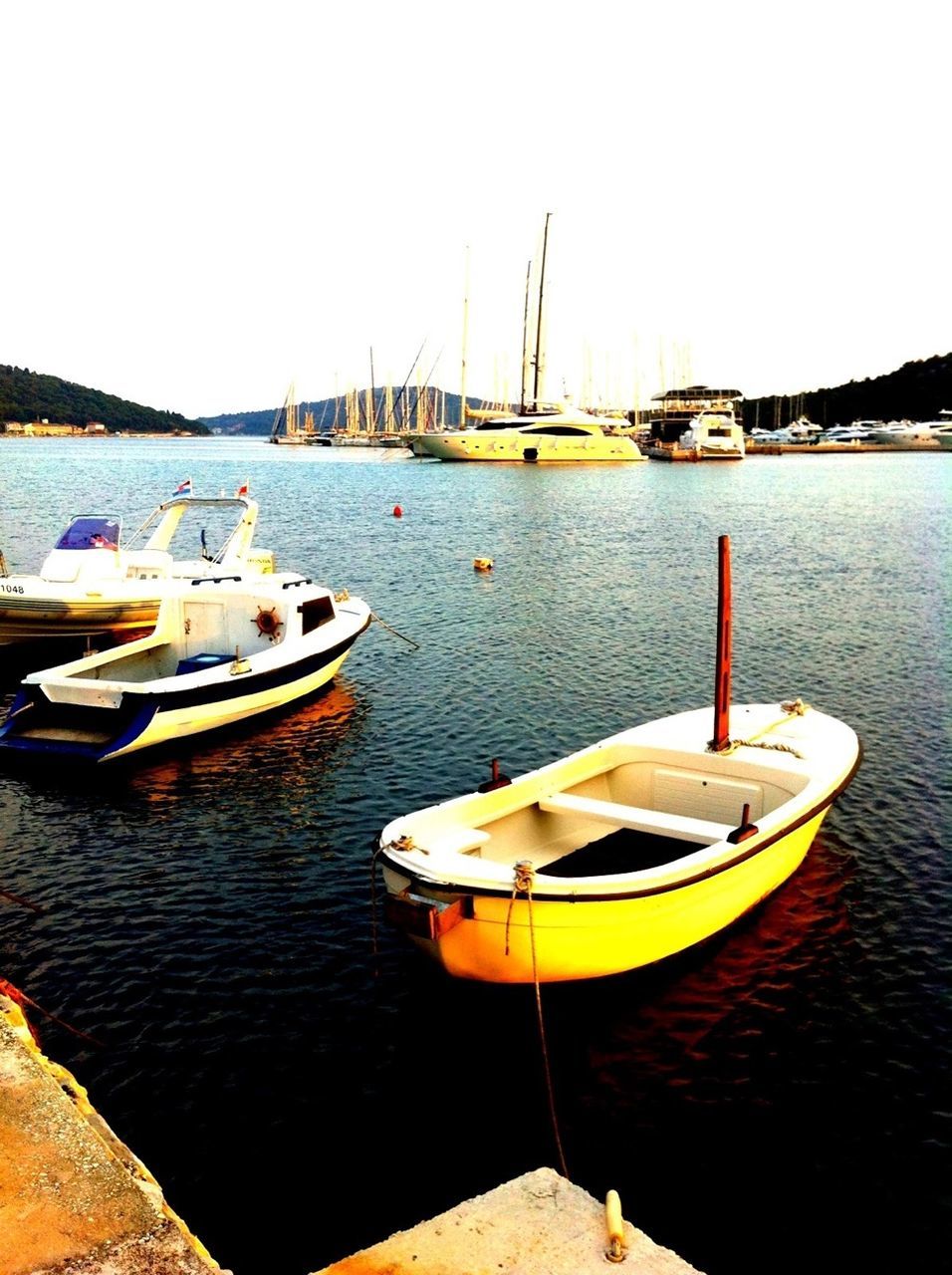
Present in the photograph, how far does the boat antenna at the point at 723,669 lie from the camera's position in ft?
43.8

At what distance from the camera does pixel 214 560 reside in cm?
2966

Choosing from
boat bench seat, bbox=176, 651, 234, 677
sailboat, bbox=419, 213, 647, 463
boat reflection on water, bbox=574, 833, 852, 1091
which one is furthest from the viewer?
sailboat, bbox=419, 213, 647, 463

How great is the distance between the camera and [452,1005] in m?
10.6

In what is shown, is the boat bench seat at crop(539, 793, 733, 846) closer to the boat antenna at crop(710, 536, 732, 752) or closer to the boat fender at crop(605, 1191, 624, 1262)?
the boat antenna at crop(710, 536, 732, 752)

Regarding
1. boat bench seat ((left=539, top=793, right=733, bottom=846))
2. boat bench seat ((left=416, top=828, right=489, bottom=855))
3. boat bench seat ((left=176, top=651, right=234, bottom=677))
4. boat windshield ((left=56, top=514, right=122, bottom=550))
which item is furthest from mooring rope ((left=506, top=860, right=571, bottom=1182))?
boat windshield ((left=56, top=514, right=122, bottom=550))

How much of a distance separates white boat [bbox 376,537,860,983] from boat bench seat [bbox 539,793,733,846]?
21mm

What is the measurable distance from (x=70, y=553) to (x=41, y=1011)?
763 inches

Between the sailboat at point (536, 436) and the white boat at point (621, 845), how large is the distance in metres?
109

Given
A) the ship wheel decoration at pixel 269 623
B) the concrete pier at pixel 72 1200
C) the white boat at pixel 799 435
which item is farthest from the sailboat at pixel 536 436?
the concrete pier at pixel 72 1200

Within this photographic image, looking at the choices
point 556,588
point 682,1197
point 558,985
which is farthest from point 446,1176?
point 556,588

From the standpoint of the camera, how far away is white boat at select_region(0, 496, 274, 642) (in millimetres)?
25641

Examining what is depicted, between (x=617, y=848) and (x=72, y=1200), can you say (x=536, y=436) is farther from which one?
(x=72, y=1200)

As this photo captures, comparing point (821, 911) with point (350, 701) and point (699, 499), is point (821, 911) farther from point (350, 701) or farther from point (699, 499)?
point (699, 499)

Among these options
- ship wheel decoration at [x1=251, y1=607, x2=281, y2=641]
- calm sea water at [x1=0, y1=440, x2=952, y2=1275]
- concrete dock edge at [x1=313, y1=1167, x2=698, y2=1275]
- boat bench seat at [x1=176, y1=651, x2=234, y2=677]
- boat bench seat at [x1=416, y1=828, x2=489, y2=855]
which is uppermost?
ship wheel decoration at [x1=251, y1=607, x2=281, y2=641]
